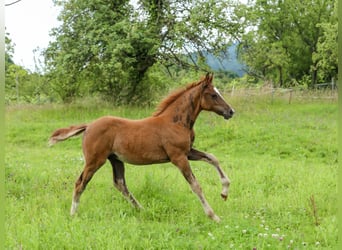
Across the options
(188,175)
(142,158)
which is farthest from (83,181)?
(188,175)

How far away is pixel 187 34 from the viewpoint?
58.2 feet

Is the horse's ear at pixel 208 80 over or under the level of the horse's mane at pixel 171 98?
over

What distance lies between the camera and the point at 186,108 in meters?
5.82

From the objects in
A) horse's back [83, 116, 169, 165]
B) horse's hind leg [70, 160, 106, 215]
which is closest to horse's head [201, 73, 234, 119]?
horse's back [83, 116, 169, 165]

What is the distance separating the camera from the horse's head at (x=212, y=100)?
5.77m

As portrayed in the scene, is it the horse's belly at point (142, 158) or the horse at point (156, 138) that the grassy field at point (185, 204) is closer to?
the horse at point (156, 138)

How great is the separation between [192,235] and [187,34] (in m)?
14.1

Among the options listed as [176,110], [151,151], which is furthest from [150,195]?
[176,110]

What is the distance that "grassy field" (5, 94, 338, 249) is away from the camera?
4.46 m

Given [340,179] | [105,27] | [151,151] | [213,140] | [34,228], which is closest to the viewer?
A: [340,179]

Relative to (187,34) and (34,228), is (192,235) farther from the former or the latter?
(187,34)

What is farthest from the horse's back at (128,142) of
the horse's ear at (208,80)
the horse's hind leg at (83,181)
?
the horse's ear at (208,80)

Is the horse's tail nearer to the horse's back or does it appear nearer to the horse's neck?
the horse's back

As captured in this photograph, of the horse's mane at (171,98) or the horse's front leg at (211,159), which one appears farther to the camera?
the horse's mane at (171,98)
